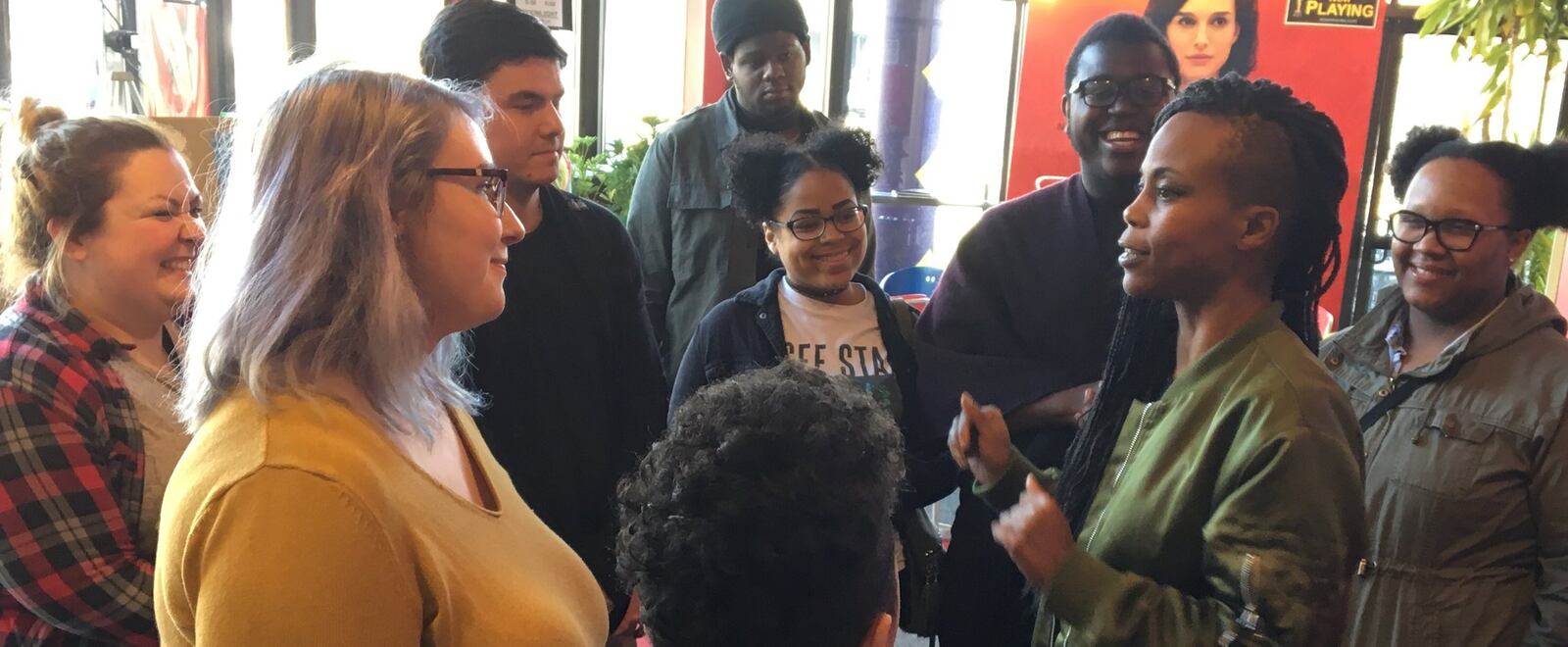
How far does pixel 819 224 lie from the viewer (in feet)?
7.05

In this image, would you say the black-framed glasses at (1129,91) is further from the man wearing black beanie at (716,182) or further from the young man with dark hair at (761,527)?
the young man with dark hair at (761,527)

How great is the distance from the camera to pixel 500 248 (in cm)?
107

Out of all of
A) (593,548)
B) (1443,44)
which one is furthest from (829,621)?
(1443,44)

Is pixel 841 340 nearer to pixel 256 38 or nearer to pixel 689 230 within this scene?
pixel 689 230

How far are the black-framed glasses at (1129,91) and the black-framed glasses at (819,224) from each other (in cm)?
54

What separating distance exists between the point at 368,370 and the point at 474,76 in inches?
38.8

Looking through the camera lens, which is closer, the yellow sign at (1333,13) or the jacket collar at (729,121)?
the jacket collar at (729,121)

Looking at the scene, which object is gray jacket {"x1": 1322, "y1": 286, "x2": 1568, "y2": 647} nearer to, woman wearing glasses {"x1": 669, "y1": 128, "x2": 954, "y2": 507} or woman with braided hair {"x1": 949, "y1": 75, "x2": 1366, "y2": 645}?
woman with braided hair {"x1": 949, "y1": 75, "x2": 1366, "y2": 645}

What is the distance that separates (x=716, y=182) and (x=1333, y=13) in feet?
13.9

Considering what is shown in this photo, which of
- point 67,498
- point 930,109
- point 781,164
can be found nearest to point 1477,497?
point 781,164

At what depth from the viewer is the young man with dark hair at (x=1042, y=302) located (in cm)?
185

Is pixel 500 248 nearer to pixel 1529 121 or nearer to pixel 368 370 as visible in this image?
pixel 368 370

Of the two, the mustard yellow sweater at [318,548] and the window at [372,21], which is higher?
the window at [372,21]

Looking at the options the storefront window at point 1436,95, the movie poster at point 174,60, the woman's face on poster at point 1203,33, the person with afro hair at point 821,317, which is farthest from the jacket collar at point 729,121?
the storefront window at point 1436,95
